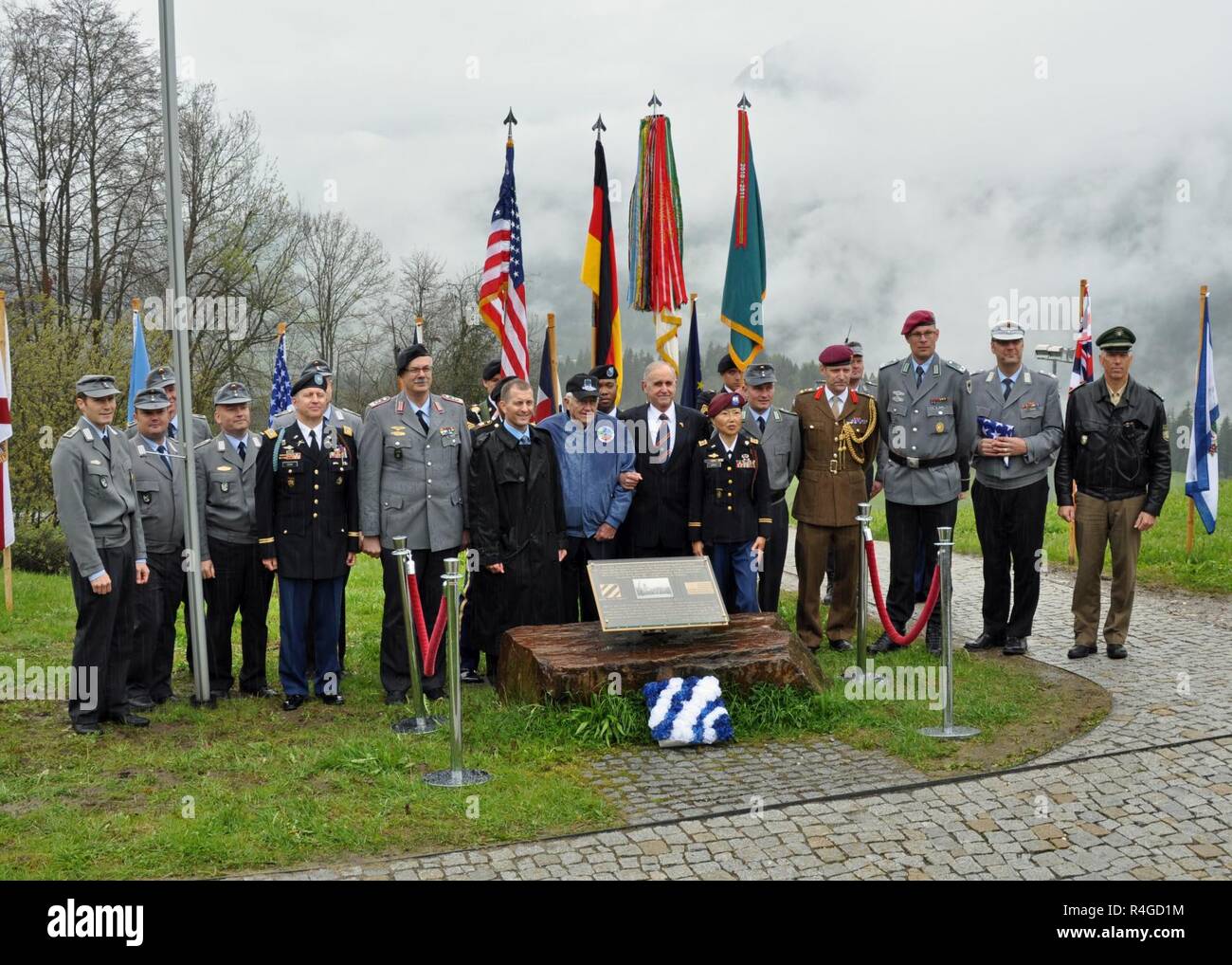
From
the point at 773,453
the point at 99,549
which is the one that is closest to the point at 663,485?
the point at 773,453

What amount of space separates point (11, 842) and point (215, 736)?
6.12ft

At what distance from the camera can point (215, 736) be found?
693 centimetres

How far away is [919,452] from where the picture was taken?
853 cm

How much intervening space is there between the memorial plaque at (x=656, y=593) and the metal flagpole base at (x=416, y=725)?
114 cm

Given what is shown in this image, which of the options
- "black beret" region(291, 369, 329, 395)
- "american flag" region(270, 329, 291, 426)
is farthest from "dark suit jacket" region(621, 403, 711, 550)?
"american flag" region(270, 329, 291, 426)

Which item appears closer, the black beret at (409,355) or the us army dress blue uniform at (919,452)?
the black beret at (409,355)

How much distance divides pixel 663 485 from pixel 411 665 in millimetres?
2389

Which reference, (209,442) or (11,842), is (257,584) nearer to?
(209,442)

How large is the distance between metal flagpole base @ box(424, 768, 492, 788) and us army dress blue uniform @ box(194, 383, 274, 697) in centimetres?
255

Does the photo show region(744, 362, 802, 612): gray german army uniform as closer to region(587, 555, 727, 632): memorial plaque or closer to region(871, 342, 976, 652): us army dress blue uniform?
region(871, 342, 976, 652): us army dress blue uniform

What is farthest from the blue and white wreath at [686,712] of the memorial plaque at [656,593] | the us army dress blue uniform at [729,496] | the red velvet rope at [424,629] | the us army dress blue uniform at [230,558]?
the us army dress blue uniform at [230,558]

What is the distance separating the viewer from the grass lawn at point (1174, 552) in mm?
11477

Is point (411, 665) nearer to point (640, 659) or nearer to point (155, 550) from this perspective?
point (640, 659)

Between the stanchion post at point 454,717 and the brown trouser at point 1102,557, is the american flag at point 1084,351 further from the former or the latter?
the stanchion post at point 454,717
